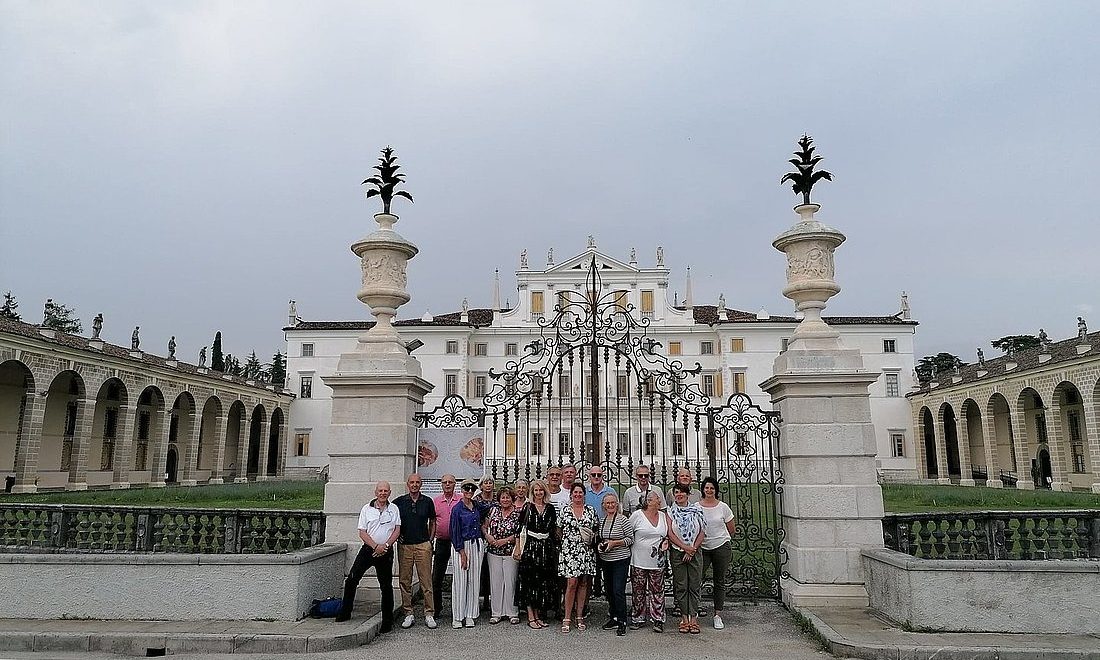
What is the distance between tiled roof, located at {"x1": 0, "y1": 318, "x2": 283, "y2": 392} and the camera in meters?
26.0

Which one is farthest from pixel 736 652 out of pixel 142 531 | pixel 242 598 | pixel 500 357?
pixel 500 357

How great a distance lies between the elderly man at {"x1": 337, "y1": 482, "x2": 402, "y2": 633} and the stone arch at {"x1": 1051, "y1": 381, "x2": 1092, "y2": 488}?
33745 mm

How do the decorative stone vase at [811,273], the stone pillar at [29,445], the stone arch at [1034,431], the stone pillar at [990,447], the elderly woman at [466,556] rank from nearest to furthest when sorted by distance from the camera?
the elderly woman at [466,556]
the decorative stone vase at [811,273]
the stone pillar at [29,445]
the stone arch at [1034,431]
the stone pillar at [990,447]

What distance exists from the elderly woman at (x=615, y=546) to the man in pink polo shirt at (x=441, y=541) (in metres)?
1.49

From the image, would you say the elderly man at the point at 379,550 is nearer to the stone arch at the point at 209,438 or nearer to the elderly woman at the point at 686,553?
the elderly woman at the point at 686,553

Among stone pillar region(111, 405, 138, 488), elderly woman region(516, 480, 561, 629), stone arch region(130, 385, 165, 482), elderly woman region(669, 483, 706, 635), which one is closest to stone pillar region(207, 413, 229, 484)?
stone arch region(130, 385, 165, 482)

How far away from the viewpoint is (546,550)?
22.1 ft

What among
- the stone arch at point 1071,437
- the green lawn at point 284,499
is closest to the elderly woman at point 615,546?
the green lawn at point 284,499

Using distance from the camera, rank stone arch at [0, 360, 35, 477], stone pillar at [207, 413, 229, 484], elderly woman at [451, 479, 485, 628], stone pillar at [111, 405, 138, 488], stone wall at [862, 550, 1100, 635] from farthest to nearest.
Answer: stone pillar at [207, 413, 229, 484] < stone pillar at [111, 405, 138, 488] < stone arch at [0, 360, 35, 477] < elderly woman at [451, 479, 485, 628] < stone wall at [862, 550, 1100, 635]

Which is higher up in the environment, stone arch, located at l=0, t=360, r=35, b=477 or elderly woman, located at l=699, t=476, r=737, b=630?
stone arch, located at l=0, t=360, r=35, b=477

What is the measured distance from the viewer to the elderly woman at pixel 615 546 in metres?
6.32

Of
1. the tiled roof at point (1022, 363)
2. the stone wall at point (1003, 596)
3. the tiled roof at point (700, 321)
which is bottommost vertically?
the stone wall at point (1003, 596)

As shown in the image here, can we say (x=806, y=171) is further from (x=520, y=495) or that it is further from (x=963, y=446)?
(x=963, y=446)

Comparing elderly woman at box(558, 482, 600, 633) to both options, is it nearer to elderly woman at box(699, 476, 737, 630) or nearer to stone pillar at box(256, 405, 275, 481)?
elderly woman at box(699, 476, 737, 630)
